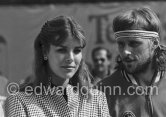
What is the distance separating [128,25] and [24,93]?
3.23 feet

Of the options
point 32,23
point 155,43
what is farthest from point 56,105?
point 32,23

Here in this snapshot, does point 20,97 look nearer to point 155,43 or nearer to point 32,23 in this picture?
point 155,43

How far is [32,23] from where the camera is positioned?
7.58m

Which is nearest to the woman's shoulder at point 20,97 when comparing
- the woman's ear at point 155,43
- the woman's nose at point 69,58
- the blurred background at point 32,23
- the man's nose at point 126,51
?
the woman's nose at point 69,58

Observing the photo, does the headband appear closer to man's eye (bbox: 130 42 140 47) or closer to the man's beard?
man's eye (bbox: 130 42 140 47)

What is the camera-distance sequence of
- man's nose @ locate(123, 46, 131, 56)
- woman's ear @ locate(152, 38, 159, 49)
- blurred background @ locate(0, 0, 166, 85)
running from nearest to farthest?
man's nose @ locate(123, 46, 131, 56) → woman's ear @ locate(152, 38, 159, 49) → blurred background @ locate(0, 0, 166, 85)

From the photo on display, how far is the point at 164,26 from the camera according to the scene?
23.4 feet

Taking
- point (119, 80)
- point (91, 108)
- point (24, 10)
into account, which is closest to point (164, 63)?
point (119, 80)

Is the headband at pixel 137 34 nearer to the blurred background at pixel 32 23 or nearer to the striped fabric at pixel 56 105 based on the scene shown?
the striped fabric at pixel 56 105

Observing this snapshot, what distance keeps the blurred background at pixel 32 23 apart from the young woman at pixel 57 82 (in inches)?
192

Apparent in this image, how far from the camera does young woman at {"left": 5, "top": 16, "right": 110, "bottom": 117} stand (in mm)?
2295

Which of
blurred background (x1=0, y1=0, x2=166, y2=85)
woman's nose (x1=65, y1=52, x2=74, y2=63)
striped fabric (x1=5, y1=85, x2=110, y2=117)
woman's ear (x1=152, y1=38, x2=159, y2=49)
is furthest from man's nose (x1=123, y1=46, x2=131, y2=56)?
blurred background (x1=0, y1=0, x2=166, y2=85)

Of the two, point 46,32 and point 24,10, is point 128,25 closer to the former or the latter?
point 46,32

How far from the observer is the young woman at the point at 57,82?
7.53ft
